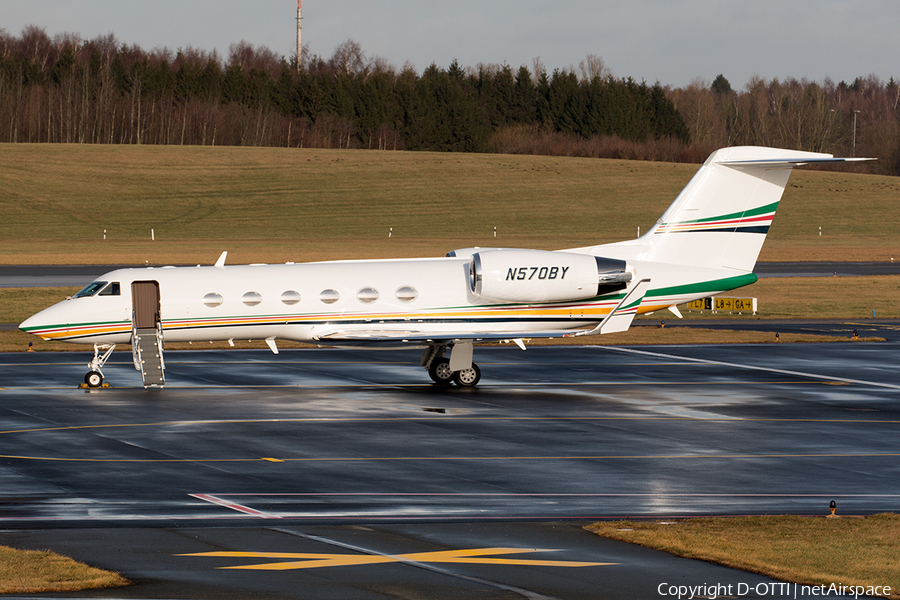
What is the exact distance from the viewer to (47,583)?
1265 cm

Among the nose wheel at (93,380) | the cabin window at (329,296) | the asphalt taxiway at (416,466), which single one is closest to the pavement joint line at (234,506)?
the asphalt taxiway at (416,466)

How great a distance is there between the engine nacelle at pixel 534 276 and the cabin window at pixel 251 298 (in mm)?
5676

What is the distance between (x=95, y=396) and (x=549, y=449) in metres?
12.6

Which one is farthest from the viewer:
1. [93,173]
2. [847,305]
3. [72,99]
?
[72,99]

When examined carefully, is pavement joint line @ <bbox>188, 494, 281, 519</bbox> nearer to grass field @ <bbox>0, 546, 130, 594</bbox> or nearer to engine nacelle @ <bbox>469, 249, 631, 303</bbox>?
grass field @ <bbox>0, 546, 130, 594</bbox>

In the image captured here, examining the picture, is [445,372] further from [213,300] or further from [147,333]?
[147,333]

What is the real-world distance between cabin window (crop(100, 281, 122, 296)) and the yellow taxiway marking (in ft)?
56.5

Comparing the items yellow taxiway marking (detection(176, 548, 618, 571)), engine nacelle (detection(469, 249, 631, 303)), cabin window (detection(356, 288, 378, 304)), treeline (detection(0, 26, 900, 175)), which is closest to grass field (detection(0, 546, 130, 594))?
yellow taxiway marking (detection(176, 548, 618, 571))

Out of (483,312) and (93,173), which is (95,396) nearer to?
(483,312)

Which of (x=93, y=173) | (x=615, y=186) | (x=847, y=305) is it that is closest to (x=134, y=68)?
(x=93, y=173)

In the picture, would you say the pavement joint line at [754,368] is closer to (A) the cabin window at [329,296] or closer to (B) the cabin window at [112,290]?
(A) the cabin window at [329,296]

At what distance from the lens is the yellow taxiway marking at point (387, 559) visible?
13.6 m

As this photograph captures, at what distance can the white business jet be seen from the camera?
29.5 meters

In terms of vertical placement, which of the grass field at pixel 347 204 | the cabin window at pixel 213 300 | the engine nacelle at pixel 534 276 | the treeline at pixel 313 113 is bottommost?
the cabin window at pixel 213 300
